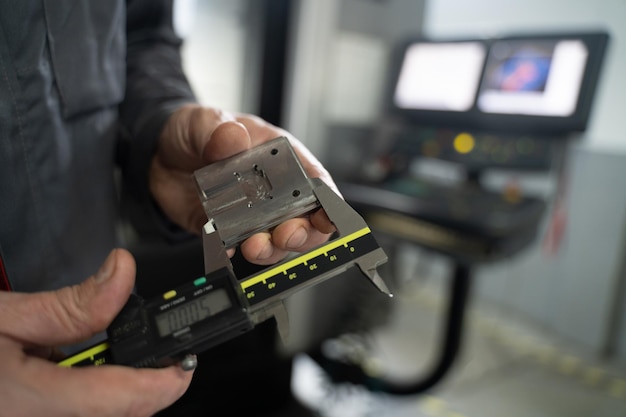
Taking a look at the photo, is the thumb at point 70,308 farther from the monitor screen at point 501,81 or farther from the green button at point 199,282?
the monitor screen at point 501,81

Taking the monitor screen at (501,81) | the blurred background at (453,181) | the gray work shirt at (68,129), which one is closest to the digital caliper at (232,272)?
the gray work shirt at (68,129)

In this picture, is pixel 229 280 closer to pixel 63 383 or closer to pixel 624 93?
pixel 63 383

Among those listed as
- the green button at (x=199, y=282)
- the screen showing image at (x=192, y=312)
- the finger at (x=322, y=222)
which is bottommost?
the screen showing image at (x=192, y=312)

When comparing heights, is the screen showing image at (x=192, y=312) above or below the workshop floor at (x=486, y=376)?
above

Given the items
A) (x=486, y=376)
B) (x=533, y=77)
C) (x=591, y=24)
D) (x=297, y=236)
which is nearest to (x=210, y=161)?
(x=297, y=236)

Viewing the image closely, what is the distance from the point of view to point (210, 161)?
603 mm

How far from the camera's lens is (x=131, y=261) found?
1.45 ft

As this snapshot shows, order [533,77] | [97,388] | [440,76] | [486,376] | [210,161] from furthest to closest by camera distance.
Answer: [486,376] → [440,76] → [533,77] → [210,161] → [97,388]

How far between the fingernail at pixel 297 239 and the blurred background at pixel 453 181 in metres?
1.01

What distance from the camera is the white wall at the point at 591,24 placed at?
2.18 meters

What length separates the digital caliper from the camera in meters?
0.45

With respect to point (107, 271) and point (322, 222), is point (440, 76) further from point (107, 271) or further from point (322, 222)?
point (107, 271)

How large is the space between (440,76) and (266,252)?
1.43 metres

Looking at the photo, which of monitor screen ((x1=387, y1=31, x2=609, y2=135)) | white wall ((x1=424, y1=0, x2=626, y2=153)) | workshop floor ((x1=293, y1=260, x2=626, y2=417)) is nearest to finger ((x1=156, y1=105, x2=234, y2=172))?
monitor screen ((x1=387, y1=31, x2=609, y2=135))
